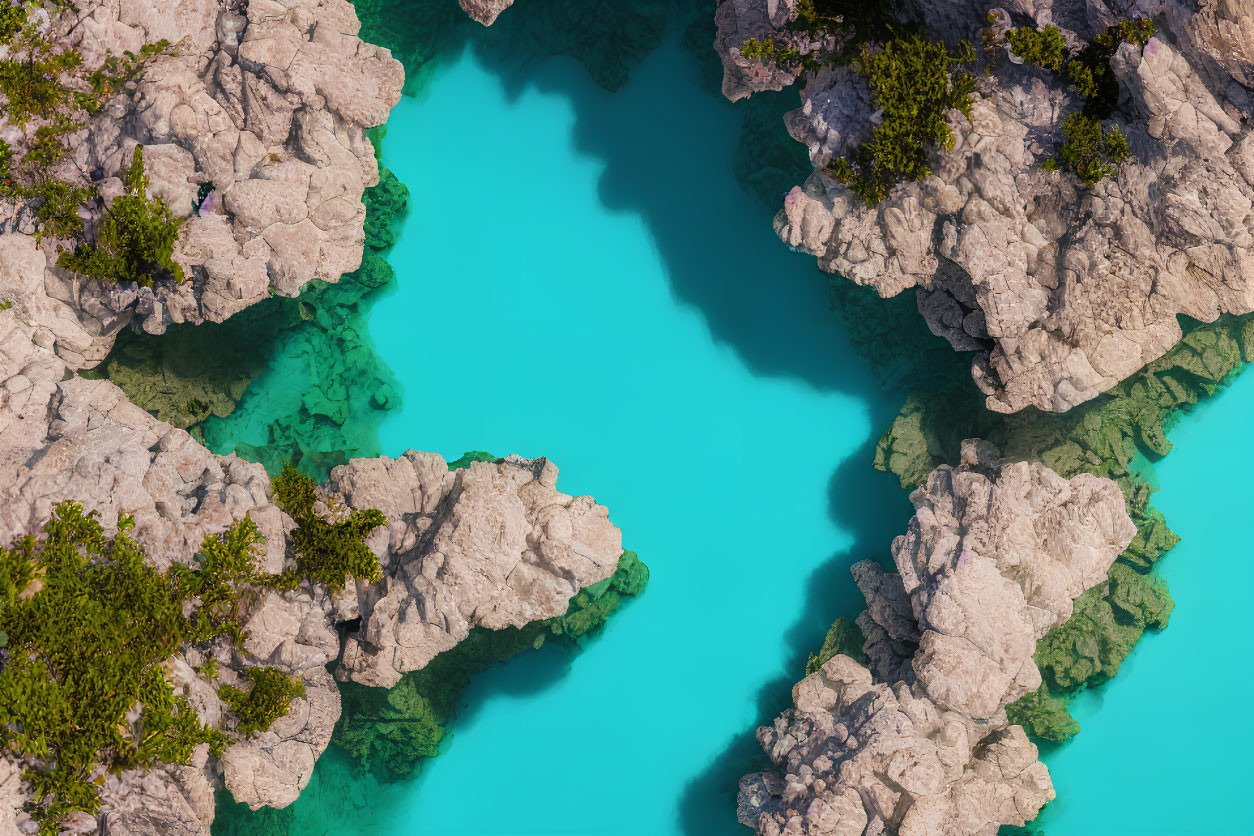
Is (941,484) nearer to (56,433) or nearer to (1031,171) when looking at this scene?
(1031,171)

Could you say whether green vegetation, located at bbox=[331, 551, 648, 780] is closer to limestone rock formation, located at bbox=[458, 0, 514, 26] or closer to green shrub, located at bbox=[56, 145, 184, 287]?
green shrub, located at bbox=[56, 145, 184, 287]

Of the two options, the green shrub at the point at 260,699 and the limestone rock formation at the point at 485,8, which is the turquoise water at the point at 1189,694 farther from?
the limestone rock formation at the point at 485,8

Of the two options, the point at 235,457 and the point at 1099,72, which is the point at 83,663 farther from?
the point at 1099,72

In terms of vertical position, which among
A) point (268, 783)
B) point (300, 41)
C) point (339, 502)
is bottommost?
point (268, 783)

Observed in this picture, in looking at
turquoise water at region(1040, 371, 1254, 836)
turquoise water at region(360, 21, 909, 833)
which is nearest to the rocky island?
turquoise water at region(1040, 371, 1254, 836)

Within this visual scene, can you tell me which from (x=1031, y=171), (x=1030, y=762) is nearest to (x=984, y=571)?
(x=1030, y=762)

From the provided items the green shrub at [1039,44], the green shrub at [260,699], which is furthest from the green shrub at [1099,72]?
the green shrub at [260,699]
